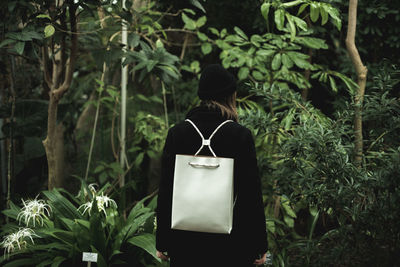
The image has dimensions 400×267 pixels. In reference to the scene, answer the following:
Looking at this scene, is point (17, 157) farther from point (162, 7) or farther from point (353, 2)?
point (353, 2)

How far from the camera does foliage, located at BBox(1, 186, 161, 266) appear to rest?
2.61 m

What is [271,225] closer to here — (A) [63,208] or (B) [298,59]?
(B) [298,59]

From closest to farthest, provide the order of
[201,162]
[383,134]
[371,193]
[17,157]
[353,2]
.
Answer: [201,162]
[371,193]
[383,134]
[353,2]
[17,157]

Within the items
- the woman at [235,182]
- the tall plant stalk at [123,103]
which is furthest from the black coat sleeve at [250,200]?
the tall plant stalk at [123,103]

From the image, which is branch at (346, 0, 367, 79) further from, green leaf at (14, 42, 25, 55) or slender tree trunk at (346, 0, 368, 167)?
green leaf at (14, 42, 25, 55)

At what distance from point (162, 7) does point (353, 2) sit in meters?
2.28

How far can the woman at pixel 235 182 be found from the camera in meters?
1.83

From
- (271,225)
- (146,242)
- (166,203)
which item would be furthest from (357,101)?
(146,242)

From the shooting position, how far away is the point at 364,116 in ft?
7.87

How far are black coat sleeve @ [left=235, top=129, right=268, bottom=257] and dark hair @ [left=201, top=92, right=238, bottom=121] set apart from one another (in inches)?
4.3

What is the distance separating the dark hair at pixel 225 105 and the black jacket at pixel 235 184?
2cm

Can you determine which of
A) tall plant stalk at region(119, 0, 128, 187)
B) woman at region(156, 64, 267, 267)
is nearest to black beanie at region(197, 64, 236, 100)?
woman at region(156, 64, 267, 267)

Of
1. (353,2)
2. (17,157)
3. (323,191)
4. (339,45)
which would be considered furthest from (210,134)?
(17,157)

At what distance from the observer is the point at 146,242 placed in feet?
8.59
